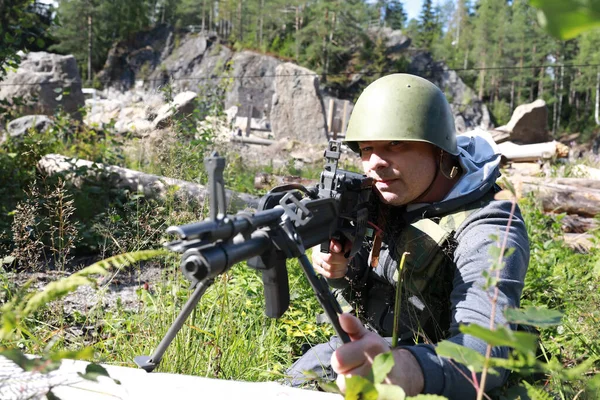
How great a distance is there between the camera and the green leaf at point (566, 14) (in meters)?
0.40

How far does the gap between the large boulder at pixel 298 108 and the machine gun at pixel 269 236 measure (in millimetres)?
13611

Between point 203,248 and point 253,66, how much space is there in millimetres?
42444

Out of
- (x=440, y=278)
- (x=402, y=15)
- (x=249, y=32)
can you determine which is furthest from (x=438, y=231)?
(x=402, y=15)

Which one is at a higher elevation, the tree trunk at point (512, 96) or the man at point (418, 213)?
the tree trunk at point (512, 96)

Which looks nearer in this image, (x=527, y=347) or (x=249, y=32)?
(x=527, y=347)

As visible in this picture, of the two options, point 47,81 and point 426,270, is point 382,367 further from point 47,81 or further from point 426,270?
point 47,81

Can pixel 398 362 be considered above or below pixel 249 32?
below

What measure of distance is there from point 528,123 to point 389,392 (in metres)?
18.5

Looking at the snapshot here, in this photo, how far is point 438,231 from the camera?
2281mm

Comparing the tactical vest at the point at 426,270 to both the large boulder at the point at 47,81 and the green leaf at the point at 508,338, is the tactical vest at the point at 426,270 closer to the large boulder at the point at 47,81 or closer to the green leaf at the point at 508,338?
the green leaf at the point at 508,338

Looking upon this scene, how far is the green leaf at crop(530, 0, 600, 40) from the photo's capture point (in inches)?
15.9

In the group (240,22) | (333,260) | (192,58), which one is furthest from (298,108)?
(240,22)

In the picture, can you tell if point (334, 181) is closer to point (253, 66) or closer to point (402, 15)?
point (253, 66)

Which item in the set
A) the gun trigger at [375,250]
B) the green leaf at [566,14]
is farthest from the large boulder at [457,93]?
the green leaf at [566,14]
